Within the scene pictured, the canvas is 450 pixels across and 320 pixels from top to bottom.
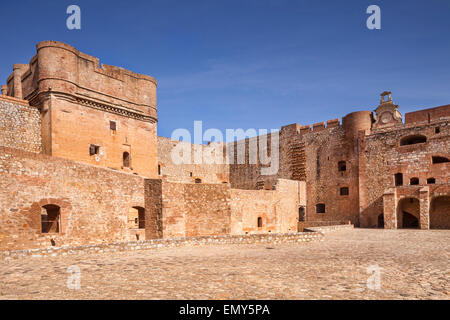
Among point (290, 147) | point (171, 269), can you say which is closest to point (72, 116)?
point (171, 269)

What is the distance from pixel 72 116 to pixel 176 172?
591 inches

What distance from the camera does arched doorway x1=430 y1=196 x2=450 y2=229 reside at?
2225 centimetres

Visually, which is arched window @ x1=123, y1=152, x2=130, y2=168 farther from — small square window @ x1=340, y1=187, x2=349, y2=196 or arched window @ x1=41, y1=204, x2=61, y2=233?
small square window @ x1=340, y1=187, x2=349, y2=196

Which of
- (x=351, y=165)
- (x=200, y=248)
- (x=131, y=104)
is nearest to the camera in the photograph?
(x=200, y=248)

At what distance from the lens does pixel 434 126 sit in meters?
23.5

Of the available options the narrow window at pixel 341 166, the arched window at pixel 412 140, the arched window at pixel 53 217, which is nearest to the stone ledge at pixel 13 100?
the arched window at pixel 53 217

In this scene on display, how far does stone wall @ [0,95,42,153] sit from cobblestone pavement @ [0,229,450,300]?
1117 centimetres

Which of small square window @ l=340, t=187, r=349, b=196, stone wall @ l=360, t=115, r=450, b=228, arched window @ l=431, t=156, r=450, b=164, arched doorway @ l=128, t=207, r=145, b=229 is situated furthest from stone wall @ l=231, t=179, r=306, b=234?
arched window @ l=431, t=156, r=450, b=164

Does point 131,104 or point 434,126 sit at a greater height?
point 131,104

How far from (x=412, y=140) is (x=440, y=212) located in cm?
628

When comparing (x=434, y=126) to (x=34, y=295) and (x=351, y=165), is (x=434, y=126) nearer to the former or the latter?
(x=351, y=165)

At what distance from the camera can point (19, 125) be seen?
57.5ft

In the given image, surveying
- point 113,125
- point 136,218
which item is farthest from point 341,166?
point 113,125
